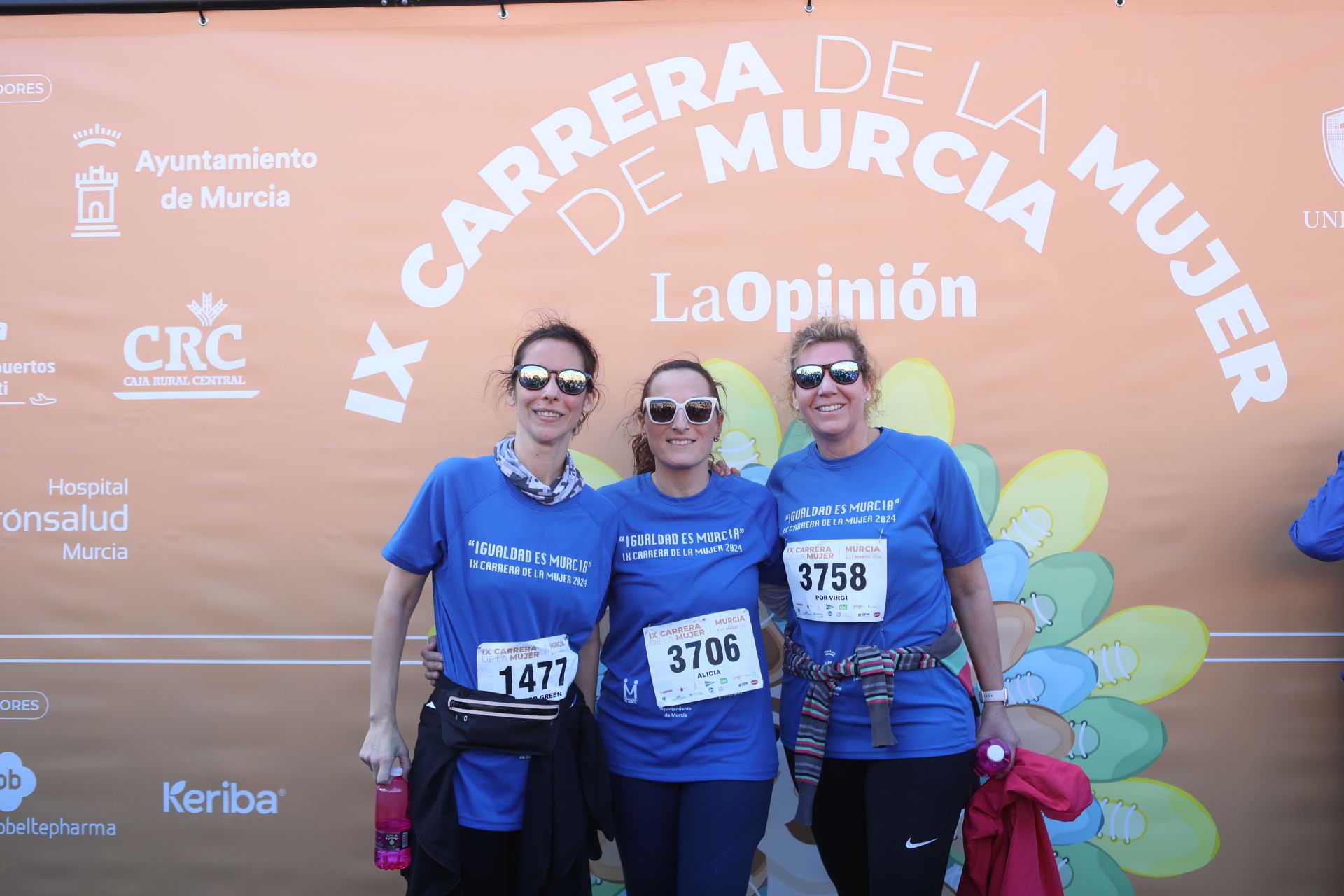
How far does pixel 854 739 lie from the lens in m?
2.22

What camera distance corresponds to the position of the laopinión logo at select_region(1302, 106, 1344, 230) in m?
2.99

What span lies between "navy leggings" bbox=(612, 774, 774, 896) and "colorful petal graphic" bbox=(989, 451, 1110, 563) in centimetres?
133

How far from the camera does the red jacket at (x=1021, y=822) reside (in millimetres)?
2322

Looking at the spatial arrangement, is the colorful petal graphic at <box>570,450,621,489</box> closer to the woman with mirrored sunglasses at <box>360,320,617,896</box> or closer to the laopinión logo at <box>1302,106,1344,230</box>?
the woman with mirrored sunglasses at <box>360,320,617,896</box>

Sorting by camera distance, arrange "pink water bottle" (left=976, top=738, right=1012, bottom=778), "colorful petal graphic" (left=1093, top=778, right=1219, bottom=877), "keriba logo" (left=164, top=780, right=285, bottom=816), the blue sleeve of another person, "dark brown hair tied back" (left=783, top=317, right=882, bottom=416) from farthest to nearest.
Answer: "keriba logo" (left=164, top=780, right=285, bottom=816) < "colorful petal graphic" (left=1093, top=778, right=1219, bottom=877) < the blue sleeve of another person < "dark brown hair tied back" (left=783, top=317, right=882, bottom=416) < "pink water bottle" (left=976, top=738, right=1012, bottom=778)

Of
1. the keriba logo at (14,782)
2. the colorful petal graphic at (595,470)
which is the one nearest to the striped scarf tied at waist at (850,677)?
the colorful petal graphic at (595,470)

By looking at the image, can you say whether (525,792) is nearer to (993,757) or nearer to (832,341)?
(993,757)

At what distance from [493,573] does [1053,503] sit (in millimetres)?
1938

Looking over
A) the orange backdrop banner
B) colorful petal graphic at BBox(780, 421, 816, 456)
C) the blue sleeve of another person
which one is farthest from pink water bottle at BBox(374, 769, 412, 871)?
the blue sleeve of another person

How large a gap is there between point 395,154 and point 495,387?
88 cm

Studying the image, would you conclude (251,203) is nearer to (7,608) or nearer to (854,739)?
(7,608)

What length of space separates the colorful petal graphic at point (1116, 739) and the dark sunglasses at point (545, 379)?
80.0 inches

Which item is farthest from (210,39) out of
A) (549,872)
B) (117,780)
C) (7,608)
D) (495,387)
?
(549,872)

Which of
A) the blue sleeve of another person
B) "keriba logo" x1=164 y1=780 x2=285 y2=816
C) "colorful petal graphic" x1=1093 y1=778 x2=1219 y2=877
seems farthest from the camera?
"keriba logo" x1=164 y1=780 x2=285 y2=816
